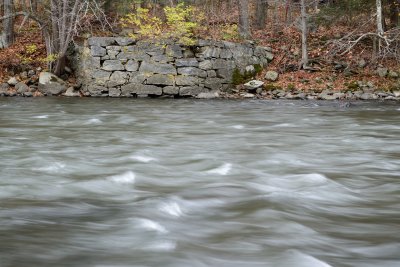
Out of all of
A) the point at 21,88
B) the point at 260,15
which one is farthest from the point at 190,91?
the point at 260,15

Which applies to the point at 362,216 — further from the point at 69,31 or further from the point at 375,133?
the point at 69,31

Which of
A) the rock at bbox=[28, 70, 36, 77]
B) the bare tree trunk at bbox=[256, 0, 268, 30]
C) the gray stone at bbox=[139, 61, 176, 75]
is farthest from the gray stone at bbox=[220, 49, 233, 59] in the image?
the rock at bbox=[28, 70, 36, 77]

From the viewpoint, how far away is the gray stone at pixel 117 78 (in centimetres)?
1633

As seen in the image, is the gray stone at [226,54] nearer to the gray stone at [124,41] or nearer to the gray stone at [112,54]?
the gray stone at [124,41]

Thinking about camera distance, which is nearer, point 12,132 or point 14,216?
point 14,216

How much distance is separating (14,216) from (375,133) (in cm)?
646

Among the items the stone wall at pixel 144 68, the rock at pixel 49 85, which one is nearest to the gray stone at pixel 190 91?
the stone wall at pixel 144 68

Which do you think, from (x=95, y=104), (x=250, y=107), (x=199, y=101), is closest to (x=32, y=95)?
(x=95, y=104)

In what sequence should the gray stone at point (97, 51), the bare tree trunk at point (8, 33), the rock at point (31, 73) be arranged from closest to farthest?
the gray stone at point (97, 51) → the rock at point (31, 73) → the bare tree trunk at point (8, 33)

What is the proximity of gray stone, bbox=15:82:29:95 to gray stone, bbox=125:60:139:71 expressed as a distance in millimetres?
3571

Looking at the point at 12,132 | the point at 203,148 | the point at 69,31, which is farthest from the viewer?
the point at 69,31

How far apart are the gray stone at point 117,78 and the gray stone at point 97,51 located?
0.80 m

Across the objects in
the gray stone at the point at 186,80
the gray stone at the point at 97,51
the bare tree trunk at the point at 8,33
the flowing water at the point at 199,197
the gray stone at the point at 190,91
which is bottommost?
the flowing water at the point at 199,197

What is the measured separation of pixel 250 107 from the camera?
12867 millimetres
